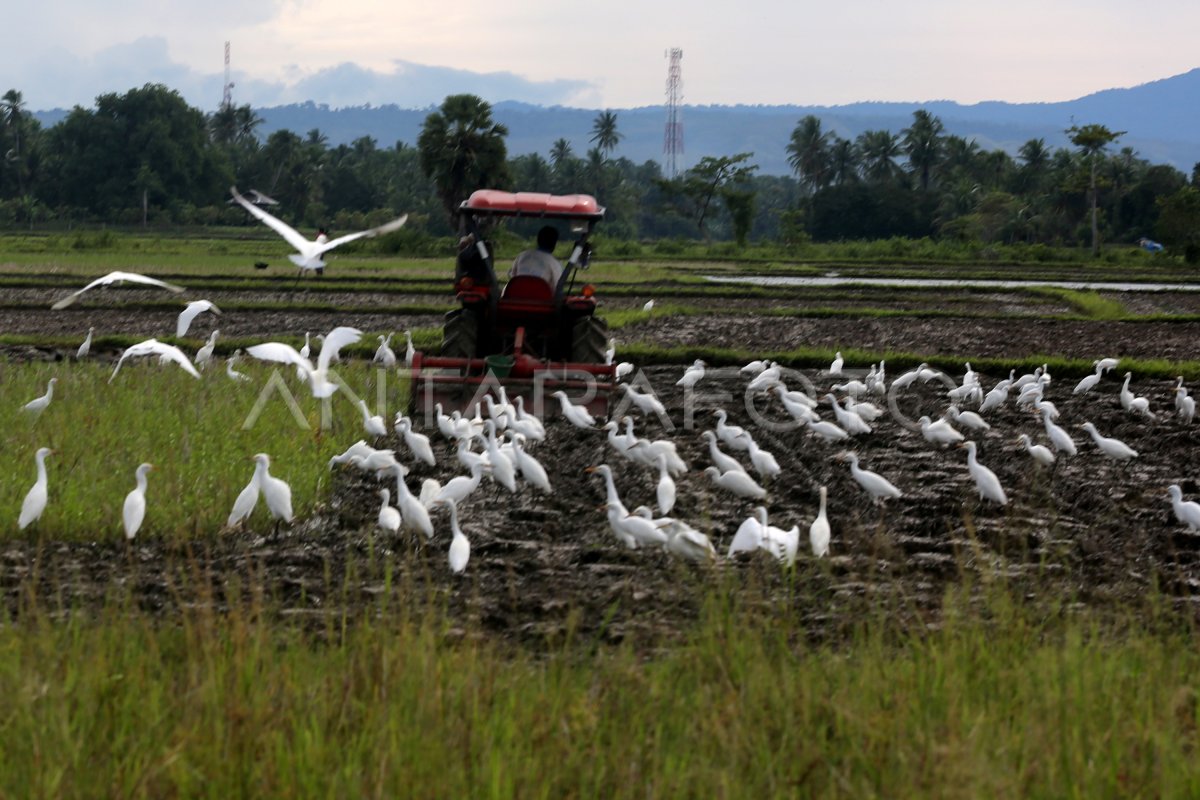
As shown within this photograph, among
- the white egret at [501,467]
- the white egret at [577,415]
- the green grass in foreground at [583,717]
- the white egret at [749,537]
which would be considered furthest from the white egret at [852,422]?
the green grass in foreground at [583,717]

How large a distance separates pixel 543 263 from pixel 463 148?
30505 mm

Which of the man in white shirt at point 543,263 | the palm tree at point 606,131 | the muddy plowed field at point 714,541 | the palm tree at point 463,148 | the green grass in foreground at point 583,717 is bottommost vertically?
the muddy plowed field at point 714,541

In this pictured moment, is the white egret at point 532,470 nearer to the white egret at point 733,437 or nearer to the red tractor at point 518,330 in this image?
the white egret at point 733,437

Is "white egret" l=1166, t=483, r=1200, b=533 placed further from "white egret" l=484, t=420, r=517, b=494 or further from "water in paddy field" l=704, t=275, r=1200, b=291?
"water in paddy field" l=704, t=275, r=1200, b=291

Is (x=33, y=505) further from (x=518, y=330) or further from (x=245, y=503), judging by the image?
(x=518, y=330)

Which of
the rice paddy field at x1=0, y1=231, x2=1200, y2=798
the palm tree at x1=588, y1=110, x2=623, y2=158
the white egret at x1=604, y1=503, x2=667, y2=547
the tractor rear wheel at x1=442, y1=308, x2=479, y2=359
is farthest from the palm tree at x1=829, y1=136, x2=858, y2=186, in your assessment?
the white egret at x1=604, y1=503, x2=667, y2=547

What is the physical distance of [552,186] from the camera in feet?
248

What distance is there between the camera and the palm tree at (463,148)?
41188 mm

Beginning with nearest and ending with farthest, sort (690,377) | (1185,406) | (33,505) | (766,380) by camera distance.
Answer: (33,505)
(1185,406)
(766,380)
(690,377)

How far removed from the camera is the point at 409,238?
42781mm

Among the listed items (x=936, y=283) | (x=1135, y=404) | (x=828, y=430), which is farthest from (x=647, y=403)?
(x=936, y=283)

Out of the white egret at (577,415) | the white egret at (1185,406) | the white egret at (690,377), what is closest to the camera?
the white egret at (577,415)

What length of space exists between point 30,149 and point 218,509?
68375 mm

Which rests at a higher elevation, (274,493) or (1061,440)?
(274,493)
